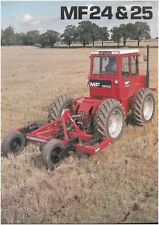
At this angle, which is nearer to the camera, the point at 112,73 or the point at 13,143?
the point at 13,143

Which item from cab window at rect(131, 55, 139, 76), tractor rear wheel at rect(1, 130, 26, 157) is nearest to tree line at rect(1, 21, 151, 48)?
cab window at rect(131, 55, 139, 76)

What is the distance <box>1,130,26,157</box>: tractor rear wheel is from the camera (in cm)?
725

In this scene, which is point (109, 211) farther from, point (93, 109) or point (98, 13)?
point (98, 13)

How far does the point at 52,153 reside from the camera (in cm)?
657

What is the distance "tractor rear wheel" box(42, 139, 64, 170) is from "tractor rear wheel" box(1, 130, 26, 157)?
1.12 metres

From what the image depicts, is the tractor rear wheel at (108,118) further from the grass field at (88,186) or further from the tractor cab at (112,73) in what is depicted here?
the tractor cab at (112,73)

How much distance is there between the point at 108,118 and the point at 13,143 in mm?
2196

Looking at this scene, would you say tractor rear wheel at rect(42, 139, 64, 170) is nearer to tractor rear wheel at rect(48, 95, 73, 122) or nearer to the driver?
tractor rear wheel at rect(48, 95, 73, 122)

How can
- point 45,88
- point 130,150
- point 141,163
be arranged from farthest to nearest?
point 45,88 → point 130,150 → point 141,163

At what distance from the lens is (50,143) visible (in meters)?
6.49

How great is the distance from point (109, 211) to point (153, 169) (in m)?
1.77

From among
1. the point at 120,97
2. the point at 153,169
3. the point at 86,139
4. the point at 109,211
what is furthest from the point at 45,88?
the point at 109,211

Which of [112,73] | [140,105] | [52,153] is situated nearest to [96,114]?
[112,73]

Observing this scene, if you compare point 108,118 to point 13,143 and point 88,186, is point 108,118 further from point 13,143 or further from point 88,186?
point 13,143
